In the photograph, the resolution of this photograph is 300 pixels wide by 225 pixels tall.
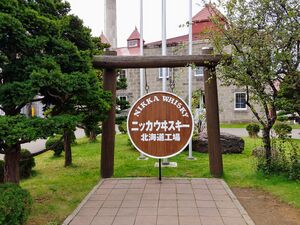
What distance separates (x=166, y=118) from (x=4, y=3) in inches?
157

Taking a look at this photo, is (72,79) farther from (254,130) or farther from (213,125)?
(254,130)

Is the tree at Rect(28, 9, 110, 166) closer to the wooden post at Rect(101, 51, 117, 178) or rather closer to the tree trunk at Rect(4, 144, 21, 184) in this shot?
the tree trunk at Rect(4, 144, 21, 184)

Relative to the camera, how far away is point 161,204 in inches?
228

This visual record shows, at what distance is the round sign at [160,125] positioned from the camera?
7.53 metres

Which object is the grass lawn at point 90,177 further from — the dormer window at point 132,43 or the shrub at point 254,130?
the dormer window at point 132,43

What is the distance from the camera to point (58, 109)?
5996 millimetres

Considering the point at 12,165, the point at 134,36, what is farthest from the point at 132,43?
the point at 12,165

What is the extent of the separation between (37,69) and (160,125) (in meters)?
3.35

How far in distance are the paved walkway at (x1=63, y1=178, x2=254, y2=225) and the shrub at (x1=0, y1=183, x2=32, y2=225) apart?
782 millimetres

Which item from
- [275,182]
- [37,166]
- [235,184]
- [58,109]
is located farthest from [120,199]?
[37,166]

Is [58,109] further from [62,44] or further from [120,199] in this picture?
[120,199]

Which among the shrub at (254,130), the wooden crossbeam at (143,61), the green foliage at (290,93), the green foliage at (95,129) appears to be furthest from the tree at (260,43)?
the shrub at (254,130)

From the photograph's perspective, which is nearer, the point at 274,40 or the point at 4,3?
the point at 4,3

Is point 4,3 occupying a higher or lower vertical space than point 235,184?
higher
